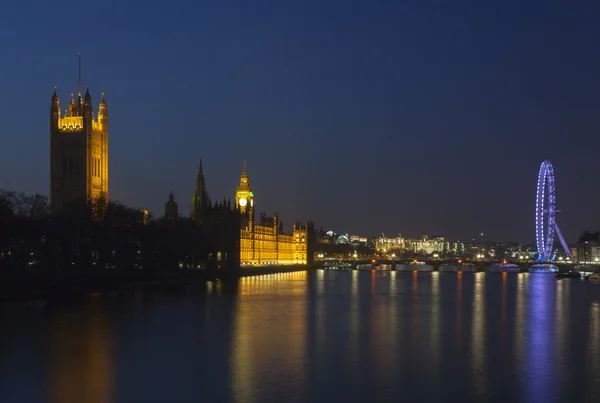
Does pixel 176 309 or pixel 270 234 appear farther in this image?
pixel 270 234

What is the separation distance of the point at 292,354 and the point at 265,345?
91.3 inches

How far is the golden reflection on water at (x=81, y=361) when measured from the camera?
60.7 feet

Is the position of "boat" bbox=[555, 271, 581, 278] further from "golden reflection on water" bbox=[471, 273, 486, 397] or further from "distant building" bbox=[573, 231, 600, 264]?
"golden reflection on water" bbox=[471, 273, 486, 397]

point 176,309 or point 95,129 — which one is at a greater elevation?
point 95,129

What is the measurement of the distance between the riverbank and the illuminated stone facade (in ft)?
97.8

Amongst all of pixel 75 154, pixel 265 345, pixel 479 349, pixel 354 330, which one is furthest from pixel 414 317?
pixel 75 154

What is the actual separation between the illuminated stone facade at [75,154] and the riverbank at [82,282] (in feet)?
97.8

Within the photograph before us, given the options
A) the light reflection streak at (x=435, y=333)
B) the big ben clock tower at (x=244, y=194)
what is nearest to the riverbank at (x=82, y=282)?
the light reflection streak at (x=435, y=333)

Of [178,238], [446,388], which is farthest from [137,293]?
[446,388]

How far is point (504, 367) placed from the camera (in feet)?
77.6

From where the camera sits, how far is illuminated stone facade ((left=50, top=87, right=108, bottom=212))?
359ft

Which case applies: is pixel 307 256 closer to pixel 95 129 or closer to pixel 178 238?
pixel 95 129

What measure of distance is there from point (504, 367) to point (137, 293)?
3983 cm

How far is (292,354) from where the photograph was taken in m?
25.5
